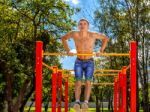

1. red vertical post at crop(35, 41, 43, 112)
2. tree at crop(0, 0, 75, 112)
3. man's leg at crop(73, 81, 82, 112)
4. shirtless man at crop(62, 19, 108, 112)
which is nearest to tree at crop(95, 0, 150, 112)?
tree at crop(0, 0, 75, 112)

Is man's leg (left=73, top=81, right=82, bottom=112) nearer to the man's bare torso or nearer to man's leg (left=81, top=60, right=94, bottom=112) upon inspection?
man's leg (left=81, top=60, right=94, bottom=112)

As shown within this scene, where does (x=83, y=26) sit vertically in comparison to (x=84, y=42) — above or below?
above

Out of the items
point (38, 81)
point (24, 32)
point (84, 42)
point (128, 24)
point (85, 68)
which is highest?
point (128, 24)

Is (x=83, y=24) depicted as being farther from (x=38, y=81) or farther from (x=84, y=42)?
(x=38, y=81)

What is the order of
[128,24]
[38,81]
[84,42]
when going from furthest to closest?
[128,24] < [84,42] < [38,81]

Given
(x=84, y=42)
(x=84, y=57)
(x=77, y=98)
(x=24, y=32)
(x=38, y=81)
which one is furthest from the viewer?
(x=24, y=32)

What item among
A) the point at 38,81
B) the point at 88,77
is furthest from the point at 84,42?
the point at 38,81

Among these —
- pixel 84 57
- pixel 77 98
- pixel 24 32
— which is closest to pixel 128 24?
pixel 24 32

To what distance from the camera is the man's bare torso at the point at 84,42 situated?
10117 mm

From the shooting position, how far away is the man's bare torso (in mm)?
10117

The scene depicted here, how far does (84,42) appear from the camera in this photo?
399 inches

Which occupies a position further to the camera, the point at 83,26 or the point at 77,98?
the point at 83,26

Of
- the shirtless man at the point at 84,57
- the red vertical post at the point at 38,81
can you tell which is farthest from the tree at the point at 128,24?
the red vertical post at the point at 38,81

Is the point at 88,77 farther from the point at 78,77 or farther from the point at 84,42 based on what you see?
the point at 84,42
